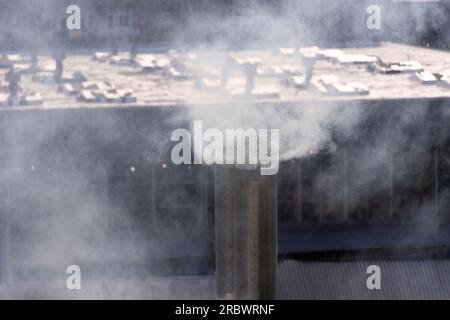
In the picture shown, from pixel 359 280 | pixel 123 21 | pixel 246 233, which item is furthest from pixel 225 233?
pixel 123 21

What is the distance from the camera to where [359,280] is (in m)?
10.8

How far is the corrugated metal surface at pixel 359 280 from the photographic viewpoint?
34.8 ft

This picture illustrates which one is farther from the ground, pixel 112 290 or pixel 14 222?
pixel 14 222

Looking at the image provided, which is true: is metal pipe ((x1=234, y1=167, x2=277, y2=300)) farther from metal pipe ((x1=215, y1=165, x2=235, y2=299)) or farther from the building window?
the building window

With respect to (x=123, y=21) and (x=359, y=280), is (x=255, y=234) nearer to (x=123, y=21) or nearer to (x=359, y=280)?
(x=359, y=280)

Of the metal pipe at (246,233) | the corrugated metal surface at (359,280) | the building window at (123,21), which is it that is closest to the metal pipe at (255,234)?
the metal pipe at (246,233)

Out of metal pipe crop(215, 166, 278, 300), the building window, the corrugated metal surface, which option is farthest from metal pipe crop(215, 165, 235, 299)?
the building window

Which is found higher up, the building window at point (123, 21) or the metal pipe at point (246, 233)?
the building window at point (123, 21)

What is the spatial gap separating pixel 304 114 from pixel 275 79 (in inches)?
76.0

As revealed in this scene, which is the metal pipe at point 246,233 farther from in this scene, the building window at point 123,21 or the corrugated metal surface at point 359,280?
the building window at point 123,21

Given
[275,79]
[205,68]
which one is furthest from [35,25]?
[275,79]

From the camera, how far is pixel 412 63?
13.2 metres

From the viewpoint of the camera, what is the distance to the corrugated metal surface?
10.6m
